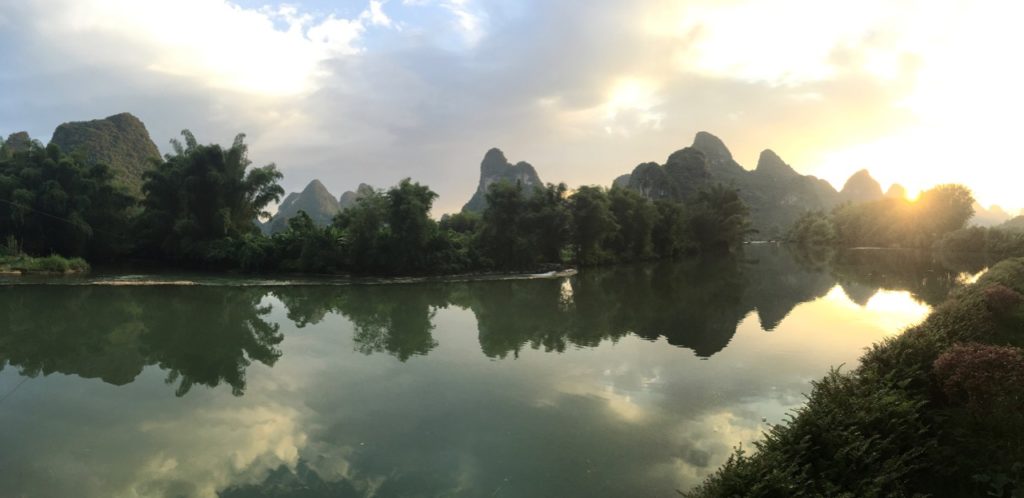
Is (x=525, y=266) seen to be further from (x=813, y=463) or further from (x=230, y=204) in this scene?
(x=813, y=463)

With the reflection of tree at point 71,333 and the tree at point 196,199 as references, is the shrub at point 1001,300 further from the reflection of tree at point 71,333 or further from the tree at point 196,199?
the tree at point 196,199

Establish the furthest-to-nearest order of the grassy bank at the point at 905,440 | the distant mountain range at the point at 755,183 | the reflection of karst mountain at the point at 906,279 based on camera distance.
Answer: the distant mountain range at the point at 755,183, the reflection of karst mountain at the point at 906,279, the grassy bank at the point at 905,440

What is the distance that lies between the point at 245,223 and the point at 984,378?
3664cm

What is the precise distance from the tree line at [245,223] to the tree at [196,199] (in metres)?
0.07

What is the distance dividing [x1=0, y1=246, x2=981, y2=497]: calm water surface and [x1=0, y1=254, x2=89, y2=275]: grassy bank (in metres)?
8.09

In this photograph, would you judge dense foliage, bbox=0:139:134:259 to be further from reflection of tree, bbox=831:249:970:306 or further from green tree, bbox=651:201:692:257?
green tree, bbox=651:201:692:257

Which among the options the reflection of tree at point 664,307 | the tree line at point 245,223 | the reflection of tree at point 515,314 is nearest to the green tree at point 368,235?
the tree line at point 245,223

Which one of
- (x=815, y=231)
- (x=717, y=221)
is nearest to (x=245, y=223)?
(x=717, y=221)

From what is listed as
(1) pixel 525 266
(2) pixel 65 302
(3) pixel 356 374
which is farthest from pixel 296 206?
(3) pixel 356 374

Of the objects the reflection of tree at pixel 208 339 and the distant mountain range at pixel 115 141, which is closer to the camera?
the reflection of tree at pixel 208 339

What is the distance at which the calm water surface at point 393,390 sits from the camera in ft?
18.0

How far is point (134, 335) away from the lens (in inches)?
488

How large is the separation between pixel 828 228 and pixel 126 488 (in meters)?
86.5

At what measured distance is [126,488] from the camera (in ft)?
16.9
